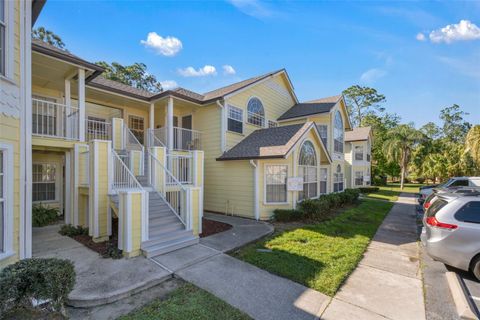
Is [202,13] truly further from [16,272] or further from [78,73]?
[16,272]

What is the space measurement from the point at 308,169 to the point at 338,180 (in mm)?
6300

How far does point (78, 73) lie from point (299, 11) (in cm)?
884

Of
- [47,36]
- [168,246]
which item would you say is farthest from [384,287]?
[47,36]

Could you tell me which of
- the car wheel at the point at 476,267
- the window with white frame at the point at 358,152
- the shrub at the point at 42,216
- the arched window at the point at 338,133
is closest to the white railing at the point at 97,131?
the shrub at the point at 42,216

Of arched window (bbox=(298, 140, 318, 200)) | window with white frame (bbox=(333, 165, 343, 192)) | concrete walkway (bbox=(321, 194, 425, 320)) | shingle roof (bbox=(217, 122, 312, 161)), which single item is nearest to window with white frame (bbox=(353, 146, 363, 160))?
window with white frame (bbox=(333, 165, 343, 192))

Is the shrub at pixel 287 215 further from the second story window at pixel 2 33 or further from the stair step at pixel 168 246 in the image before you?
the second story window at pixel 2 33

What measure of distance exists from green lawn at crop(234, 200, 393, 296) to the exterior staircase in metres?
1.63

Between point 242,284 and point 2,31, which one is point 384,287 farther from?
point 2,31

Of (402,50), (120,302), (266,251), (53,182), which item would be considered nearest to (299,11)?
(402,50)

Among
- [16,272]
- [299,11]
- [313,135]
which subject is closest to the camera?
[16,272]

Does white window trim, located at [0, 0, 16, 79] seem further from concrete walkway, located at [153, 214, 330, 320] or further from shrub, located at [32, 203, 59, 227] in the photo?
shrub, located at [32, 203, 59, 227]

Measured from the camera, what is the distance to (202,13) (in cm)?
975

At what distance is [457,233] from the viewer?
4773 millimetres

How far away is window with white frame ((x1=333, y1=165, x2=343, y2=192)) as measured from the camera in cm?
1642
